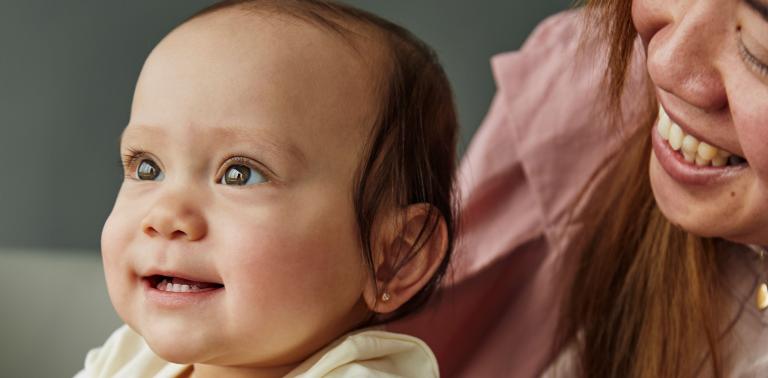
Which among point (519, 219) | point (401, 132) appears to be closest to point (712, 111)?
point (401, 132)

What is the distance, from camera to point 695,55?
70 centimetres

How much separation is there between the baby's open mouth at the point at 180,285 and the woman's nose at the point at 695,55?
12.9 inches

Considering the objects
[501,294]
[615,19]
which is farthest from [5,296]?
[615,19]

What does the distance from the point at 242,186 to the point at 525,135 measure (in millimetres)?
495

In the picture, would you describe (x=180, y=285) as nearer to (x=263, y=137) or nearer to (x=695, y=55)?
(x=263, y=137)

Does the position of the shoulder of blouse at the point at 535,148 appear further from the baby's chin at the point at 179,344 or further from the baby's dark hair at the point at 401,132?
the baby's chin at the point at 179,344

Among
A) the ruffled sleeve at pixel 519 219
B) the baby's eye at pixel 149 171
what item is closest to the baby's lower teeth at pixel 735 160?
the ruffled sleeve at pixel 519 219

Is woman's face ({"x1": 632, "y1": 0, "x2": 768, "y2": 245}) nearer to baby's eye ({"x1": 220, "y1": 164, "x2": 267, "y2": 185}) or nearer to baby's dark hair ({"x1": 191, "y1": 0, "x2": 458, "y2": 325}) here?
baby's dark hair ({"x1": 191, "y1": 0, "x2": 458, "y2": 325})

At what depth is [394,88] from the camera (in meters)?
0.78

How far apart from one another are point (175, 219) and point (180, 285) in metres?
0.05

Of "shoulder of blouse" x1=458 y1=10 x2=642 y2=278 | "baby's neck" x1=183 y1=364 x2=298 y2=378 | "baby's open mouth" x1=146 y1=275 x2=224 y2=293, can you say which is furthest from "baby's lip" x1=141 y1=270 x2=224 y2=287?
"shoulder of blouse" x1=458 y1=10 x2=642 y2=278

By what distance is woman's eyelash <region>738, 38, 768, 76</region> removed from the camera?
0.67 m

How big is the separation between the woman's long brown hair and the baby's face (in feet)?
0.92

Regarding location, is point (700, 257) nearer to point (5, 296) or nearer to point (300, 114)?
point (300, 114)
